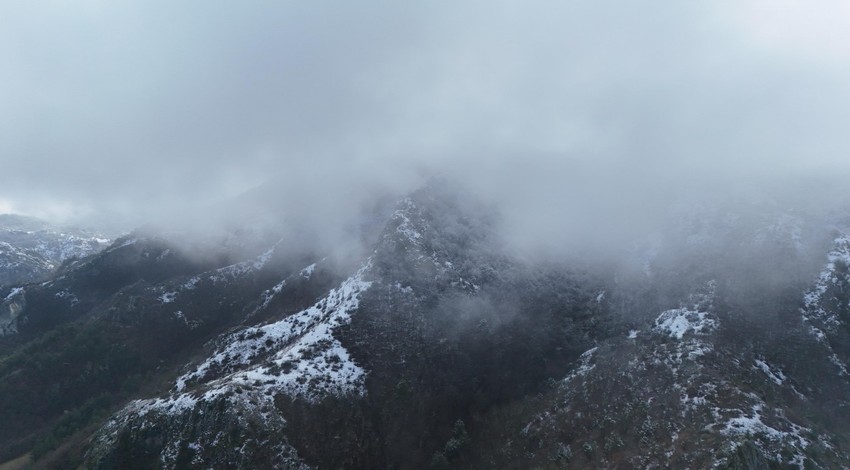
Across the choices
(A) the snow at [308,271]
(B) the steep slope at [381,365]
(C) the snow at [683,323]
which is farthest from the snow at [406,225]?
(C) the snow at [683,323]

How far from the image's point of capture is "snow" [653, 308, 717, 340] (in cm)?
7344

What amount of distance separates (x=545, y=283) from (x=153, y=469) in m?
81.9

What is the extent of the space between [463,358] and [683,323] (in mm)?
40114

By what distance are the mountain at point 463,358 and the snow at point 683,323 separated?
0.34 meters

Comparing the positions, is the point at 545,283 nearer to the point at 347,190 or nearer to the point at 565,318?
the point at 565,318

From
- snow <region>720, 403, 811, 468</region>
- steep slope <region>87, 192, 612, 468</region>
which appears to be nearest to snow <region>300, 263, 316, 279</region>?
steep slope <region>87, 192, 612, 468</region>

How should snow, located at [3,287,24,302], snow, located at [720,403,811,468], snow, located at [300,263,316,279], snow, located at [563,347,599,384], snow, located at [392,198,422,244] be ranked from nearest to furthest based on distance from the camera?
snow, located at [720,403,811,468], snow, located at [563,347,599,384], snow, located at [392,198,422,244], snow, located at [300,263,316,279], snow, located at [3,287,24,302]

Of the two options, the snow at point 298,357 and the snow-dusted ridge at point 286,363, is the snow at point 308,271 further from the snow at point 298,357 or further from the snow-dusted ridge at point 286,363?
the snow at point 298,357

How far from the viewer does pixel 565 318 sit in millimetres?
93062

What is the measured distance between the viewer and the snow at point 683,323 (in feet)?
241

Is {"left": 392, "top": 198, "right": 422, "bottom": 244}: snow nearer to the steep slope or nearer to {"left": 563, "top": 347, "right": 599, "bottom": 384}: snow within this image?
the steep slope

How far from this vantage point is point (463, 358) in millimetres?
86125

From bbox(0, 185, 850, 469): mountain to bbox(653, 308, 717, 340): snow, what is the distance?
0.34m

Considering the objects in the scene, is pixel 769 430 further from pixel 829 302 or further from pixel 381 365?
pixel 381 365
